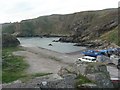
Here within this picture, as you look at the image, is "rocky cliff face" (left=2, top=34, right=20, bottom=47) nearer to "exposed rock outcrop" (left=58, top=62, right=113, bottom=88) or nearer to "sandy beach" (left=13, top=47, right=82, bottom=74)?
"sandy beach" (left=13, top=47, right=82, bottom=74)

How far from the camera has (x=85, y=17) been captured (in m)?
194

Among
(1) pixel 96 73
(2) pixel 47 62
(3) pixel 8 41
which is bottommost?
(2) pixel 47 62

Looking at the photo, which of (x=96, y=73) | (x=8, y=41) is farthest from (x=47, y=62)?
(x=8, y=41)

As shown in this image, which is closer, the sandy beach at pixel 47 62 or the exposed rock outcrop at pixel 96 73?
the exposed rock outcrop at pixel 96 73

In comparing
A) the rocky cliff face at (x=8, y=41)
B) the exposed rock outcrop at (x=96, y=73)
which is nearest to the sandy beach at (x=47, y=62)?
the exposed rock outcrop at (x=96, y=73)

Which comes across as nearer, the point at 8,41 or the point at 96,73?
the point at 96,73

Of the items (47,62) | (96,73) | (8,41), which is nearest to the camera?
(96,73)

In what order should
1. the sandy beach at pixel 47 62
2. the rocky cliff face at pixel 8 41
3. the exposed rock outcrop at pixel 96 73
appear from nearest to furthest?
Answer: the exposed rock outcrop at pixel 96 73, the sandy beach at pixel 47 62, the rocky cliff face at pixel 8 41

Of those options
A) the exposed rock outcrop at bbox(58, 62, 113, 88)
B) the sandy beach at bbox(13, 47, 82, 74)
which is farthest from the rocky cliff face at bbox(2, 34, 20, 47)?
the exposed rock outcrop at bbox(58, 62, 113, 88)

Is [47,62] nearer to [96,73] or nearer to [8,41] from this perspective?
[96,73]

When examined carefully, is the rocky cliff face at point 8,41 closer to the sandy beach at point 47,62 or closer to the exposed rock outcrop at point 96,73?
the sandy beach at point 47,62

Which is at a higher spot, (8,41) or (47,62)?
(8,41)

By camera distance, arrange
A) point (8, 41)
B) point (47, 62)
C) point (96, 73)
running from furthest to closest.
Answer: point (8, 41)
point (47, 62)
point (96, 73)

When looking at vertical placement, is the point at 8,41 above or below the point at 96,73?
below
